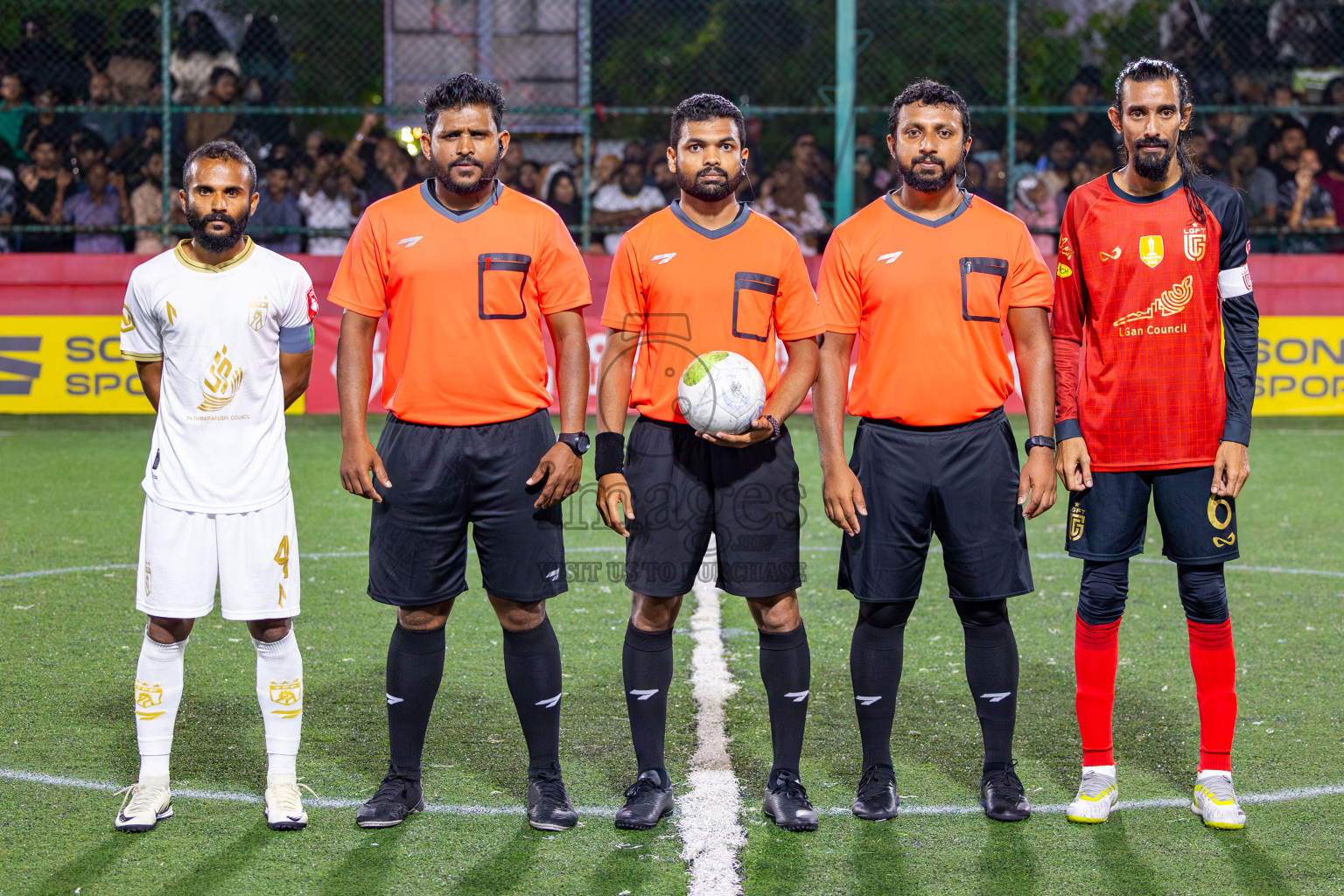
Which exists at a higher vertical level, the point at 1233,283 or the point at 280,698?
the point at 1233,283

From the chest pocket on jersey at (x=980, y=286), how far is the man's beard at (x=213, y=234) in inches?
78.4

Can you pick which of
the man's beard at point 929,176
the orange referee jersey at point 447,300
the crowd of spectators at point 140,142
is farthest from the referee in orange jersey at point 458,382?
the crowd of spectators at point 140,142

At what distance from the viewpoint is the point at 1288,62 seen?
15414 millimetres

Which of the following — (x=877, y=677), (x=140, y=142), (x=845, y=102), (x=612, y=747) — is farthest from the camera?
(x=140, y=142)

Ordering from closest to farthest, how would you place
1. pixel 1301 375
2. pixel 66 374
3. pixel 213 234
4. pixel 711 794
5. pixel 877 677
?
1. pixel 213 234
2. pixel 877 677
3. pixel 711 794
4. pixel 66 374
5. pixel 1301 375

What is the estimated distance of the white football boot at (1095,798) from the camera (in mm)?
4078

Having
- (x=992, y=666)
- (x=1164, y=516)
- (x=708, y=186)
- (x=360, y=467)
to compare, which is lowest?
(x=992, y=666)

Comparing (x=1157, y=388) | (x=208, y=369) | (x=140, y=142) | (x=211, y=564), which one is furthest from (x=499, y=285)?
(x=140, y=142)

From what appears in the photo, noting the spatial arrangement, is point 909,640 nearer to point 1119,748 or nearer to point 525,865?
point 1119,748

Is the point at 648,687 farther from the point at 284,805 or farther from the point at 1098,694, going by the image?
the point at 1098,694

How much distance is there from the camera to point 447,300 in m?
3.97

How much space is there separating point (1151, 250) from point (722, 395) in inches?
51.4

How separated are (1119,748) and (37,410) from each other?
10.6 metres

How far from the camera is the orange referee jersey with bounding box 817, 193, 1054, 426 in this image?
398cm
